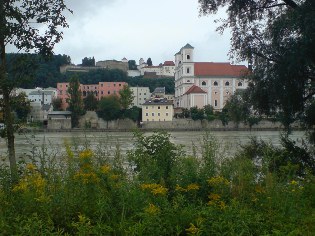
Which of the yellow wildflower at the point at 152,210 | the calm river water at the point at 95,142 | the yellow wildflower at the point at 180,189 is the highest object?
the calm river water at the point at 95,142

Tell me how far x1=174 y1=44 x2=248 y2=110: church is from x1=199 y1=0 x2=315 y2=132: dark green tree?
76.6 m

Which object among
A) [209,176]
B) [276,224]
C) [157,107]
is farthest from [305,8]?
[157,107]

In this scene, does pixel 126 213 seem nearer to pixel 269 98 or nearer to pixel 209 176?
pixel 209 176

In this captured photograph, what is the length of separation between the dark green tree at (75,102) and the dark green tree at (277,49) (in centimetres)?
6609

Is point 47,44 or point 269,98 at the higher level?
point 47,44

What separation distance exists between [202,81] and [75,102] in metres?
27.6

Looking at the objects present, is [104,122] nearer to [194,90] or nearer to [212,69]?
[194,90]

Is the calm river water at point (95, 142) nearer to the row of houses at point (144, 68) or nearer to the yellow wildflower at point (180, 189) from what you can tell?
the yellow wildflower at point (180, 189)

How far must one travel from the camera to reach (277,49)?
9594mm

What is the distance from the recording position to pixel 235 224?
3.39 metres

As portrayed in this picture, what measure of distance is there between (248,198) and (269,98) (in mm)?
6347

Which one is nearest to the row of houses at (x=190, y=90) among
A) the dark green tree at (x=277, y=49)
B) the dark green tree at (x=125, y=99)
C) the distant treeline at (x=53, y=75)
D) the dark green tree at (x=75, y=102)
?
the dark green tree at (x=125, y=99)

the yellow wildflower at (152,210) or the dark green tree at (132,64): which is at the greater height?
the dark green tree at (132,64)

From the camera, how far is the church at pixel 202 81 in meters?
88.1
